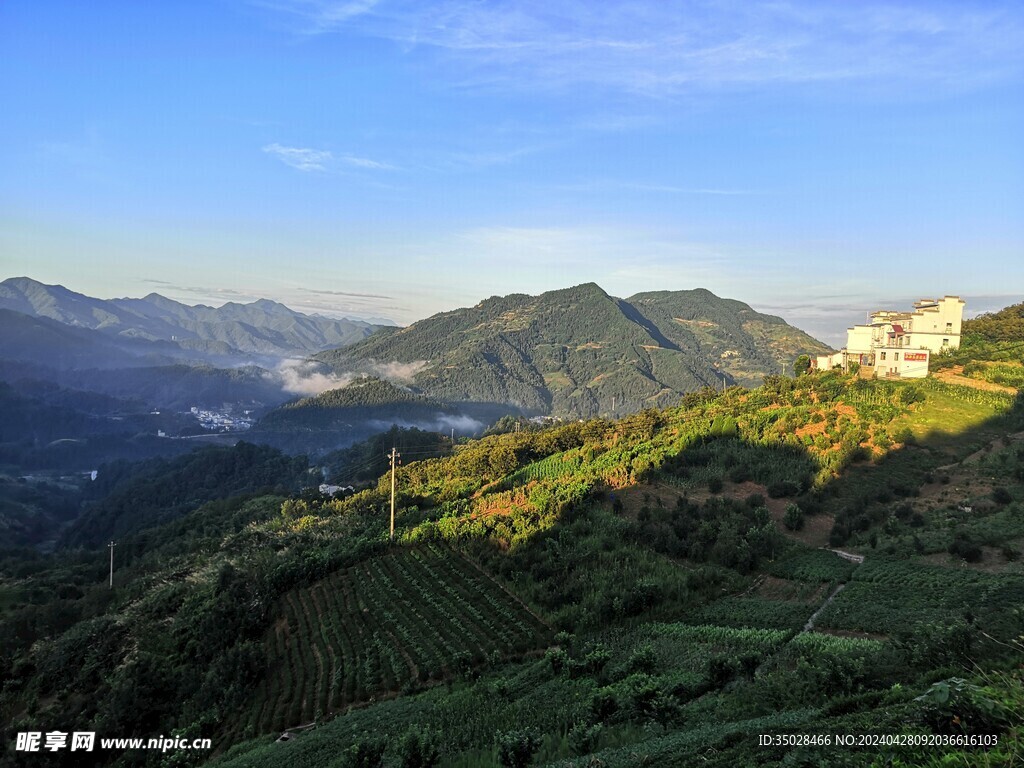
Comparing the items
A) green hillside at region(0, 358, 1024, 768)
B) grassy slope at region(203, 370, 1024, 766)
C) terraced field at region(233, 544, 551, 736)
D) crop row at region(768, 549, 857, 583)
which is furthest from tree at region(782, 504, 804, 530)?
terraced field at region(233, 544, 551, 736)

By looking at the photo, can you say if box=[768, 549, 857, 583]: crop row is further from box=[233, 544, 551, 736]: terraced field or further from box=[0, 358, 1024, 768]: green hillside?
box=[233, 544, 551, 736]: terraced field

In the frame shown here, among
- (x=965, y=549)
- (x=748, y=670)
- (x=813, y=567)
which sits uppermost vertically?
(x=965, y=549)

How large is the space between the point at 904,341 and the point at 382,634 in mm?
47876

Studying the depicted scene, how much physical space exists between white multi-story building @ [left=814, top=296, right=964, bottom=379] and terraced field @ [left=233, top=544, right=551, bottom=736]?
36799 millimetres

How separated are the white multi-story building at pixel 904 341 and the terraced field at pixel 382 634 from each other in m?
36.8

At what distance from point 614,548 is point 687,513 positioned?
5.32 metres

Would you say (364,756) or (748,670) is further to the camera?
(748,670)

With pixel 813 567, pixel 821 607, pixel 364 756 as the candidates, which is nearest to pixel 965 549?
pixel 813 567

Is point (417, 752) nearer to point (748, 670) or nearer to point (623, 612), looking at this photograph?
point (748, 670)

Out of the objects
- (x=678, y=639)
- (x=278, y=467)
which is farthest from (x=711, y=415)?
(x=278, y=467)

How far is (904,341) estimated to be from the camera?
48844 mm

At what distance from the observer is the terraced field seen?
754 inches

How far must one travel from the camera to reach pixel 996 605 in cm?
1404

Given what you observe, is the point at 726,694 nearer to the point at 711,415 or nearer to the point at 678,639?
the point at 678,639
